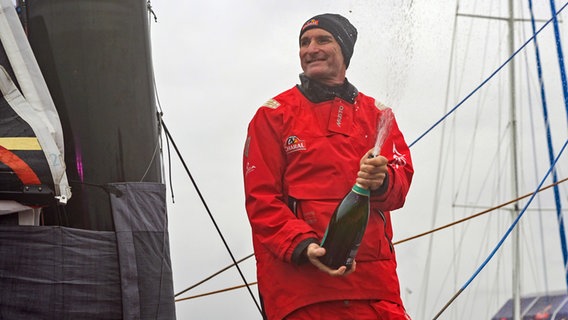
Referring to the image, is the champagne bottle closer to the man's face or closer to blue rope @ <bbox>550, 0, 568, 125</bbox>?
the man's face

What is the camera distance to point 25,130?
3758mm

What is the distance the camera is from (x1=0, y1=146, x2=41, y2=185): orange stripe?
12.0 ft

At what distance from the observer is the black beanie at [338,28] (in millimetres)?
3891

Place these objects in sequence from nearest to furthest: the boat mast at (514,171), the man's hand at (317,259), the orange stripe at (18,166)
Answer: the man's hand at (317,259) → the orange stripe at (18,166) → the boat mast at (514,171)

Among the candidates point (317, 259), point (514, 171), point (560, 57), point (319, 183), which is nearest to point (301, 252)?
point (317, 259)

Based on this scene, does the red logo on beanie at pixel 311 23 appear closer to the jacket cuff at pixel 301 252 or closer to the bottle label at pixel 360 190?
the bottle label at pixel 360 190

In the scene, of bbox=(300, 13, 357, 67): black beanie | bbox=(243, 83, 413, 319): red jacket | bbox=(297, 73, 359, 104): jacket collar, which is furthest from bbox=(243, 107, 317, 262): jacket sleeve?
bbox=(300, 13, 357, 67): black beanie

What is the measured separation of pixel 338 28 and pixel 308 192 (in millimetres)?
715

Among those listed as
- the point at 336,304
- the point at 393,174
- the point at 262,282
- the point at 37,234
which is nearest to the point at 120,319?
the point at 37,234

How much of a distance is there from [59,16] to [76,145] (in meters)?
0.57

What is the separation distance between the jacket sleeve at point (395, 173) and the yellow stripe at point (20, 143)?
131cm

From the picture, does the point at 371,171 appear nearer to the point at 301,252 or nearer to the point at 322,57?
the point at 301,252

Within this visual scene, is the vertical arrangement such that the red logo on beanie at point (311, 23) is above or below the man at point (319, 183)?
above

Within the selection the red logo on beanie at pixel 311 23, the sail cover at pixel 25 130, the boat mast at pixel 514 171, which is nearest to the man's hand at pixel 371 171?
the red logo on beanie at pixel 311 23
